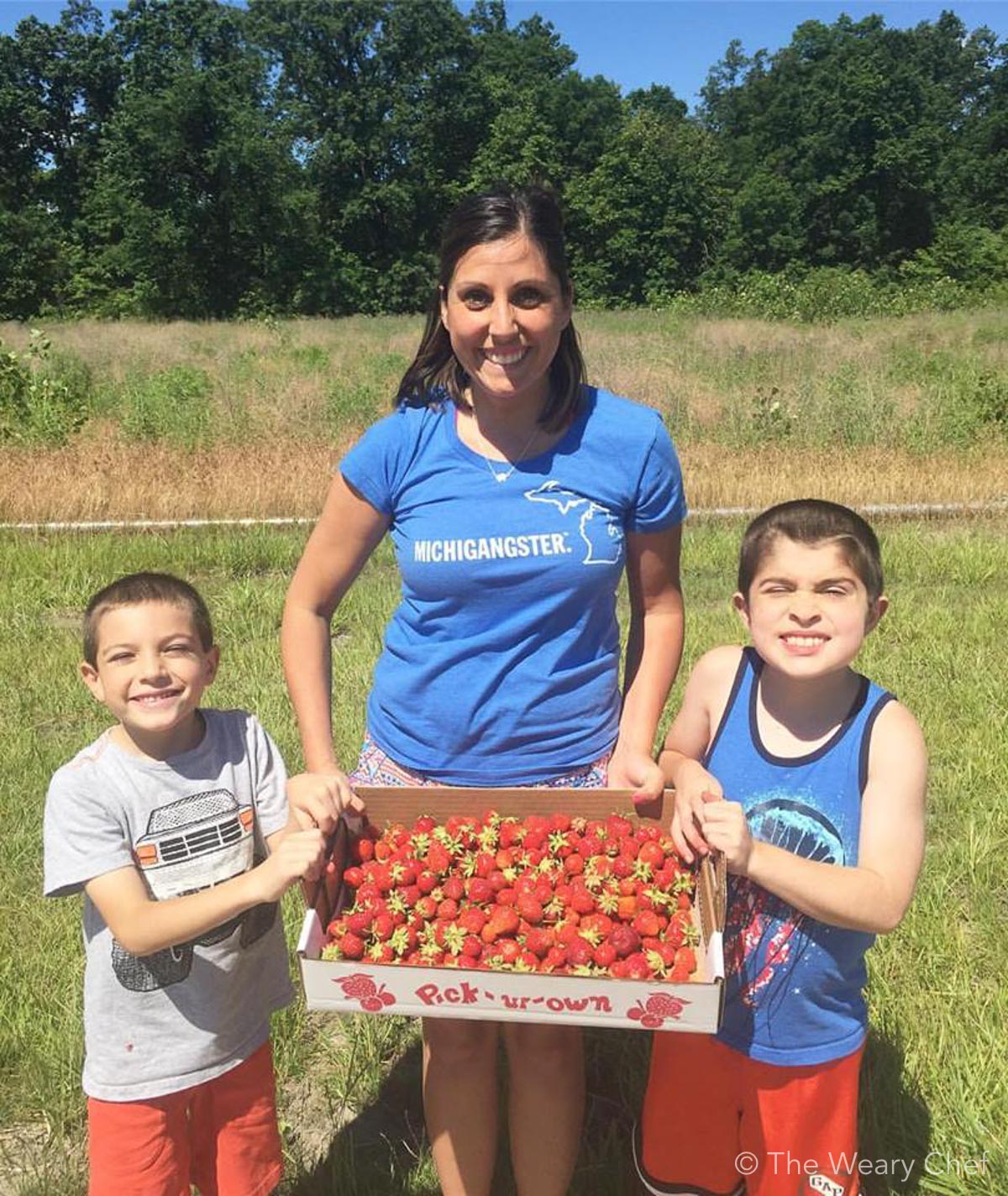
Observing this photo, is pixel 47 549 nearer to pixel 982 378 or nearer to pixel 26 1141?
pixel 26 1141

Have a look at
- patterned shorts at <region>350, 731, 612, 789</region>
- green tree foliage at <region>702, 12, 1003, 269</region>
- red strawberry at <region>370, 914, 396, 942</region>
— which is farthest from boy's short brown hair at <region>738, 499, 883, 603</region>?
green tree foliage at <region>702, 12, 1003, 269</region>

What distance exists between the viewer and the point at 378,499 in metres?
1.98

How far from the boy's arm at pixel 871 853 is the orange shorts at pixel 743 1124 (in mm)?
365

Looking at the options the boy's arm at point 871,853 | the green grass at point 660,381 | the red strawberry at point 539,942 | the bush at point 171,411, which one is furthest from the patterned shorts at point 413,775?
the green grass at point 660,381

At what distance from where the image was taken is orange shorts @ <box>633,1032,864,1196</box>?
174cm

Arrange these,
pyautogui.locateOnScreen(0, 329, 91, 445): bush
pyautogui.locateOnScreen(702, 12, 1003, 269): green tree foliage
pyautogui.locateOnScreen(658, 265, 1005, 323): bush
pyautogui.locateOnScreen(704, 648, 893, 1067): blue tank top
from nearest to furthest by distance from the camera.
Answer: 1. pyautogui.locateOnScreen(704, 648, 893, 1067): blue tank top
2. pyautogui.locateOnScreen(0, 329, 91, 445): bush
3. pyautogui.locateOnScreen(658, 265, 1005, 323): bush
4. pyautogui.locateOnScreen(702, 12, 1003, 269): green tree foliage

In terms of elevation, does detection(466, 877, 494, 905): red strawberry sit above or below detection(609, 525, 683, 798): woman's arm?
below

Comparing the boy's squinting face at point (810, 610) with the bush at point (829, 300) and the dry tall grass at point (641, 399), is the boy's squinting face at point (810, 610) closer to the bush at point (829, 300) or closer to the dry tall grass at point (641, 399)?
the dry tall grass at point (641, 399)

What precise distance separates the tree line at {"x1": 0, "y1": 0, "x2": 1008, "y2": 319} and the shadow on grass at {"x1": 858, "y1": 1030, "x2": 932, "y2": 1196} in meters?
40.7

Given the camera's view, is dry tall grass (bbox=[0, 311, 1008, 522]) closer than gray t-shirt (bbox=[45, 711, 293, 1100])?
No

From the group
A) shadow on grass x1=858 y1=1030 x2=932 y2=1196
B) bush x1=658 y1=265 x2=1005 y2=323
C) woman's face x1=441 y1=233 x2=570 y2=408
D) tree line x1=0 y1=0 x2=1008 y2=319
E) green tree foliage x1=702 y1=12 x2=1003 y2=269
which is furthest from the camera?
green tree foliage x1=702 y1=12 x2=1003 y2=269

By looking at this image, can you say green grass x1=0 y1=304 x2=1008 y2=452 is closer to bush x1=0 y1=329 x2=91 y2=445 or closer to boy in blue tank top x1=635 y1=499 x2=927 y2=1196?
bush x1=0 y1=329 x2=91 y2=445

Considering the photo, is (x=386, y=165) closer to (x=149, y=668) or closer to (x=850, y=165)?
(x=850, y=165)

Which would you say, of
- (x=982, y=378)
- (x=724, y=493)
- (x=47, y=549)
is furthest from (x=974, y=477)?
(x=47, y=549)
